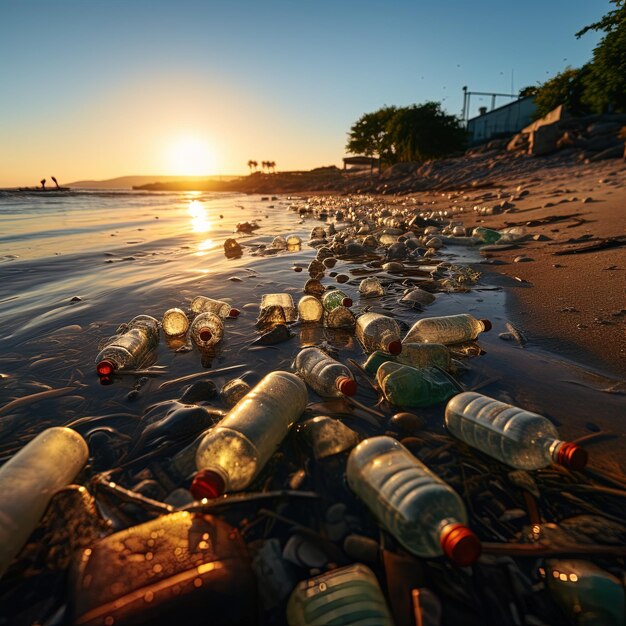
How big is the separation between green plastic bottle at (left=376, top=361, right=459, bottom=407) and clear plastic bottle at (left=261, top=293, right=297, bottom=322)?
1.63m

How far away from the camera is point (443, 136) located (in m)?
38.2

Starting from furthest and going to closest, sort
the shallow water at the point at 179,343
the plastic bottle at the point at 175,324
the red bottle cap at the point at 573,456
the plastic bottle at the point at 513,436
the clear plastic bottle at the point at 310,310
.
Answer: the clear plastic bottle at the point at 310,310, the plastic bottle at the point at 175,324, the shallow water at the point at 179,343, the plastic bottle at the point at 513,436, the red bottle cap at the point at 573,456

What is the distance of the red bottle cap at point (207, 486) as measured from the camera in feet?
4.09

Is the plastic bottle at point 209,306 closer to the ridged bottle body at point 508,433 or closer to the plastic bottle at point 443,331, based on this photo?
the plastic bottle at point 443,331

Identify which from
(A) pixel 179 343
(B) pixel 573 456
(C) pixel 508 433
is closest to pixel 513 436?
(C) pixel 508 433

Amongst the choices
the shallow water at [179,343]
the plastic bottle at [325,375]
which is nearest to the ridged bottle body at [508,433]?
the shallow water at [179,343]

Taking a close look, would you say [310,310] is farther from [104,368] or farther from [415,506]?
[415,506]

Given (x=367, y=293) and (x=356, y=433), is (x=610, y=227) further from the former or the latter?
(x=356, y=433)

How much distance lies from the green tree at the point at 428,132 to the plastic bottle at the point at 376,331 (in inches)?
1645

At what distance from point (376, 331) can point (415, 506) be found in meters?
1.75

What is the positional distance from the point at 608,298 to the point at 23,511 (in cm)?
437

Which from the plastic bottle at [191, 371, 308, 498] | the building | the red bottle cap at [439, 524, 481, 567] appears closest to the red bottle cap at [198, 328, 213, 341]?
the plastic bottle at [191, 371, 308, 498]

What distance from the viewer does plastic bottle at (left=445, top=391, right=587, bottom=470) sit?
4.99ft

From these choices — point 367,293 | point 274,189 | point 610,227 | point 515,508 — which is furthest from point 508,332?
point 274,189
